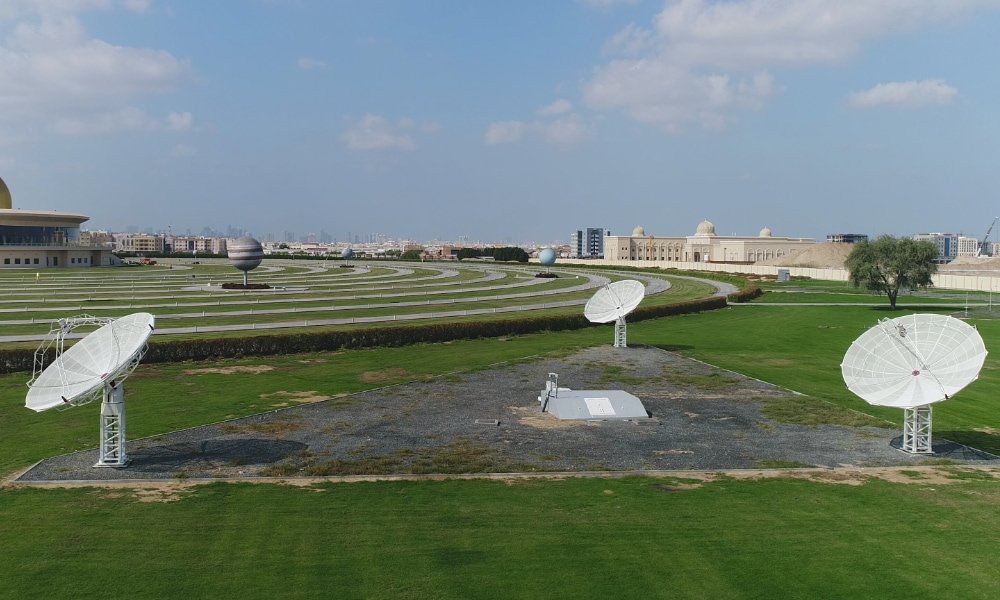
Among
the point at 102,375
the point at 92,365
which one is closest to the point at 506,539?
the point at 102,375

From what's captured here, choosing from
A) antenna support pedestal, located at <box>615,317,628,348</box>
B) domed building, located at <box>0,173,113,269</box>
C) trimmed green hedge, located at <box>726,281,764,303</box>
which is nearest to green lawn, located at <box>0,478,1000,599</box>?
antenna support pedestal, located at <box>615,317,628,348</box>

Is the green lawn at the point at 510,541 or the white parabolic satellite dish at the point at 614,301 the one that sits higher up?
the white parabolic satellite dish at the point at 614,301

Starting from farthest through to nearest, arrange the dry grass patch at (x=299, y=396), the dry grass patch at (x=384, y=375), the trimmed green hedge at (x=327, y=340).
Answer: the trimmed green hedge at (x=327, y=340) < the dry grass patch at (x=384, y=375) < the dry grass patch at (x=299, y=396)

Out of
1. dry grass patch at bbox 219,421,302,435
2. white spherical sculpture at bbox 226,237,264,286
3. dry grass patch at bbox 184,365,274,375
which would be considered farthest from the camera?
white spherical sculpture at bbox 226,237,264,286

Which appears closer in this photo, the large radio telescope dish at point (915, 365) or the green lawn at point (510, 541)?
the green lawn at point (510, 541)

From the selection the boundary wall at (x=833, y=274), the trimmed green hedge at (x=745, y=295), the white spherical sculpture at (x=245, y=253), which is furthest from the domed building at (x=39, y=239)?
the trimmed green hedge at (x=745, y=295)

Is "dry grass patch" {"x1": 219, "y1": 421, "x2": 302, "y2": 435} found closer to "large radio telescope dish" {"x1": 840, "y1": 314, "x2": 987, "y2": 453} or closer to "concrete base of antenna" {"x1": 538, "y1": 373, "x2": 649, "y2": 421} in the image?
"concrete base of antenna" {"x1": 538, "y1": 373, "x2": 649, "y2": 421}

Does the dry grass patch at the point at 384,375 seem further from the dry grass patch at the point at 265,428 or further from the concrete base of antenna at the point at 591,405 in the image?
the concrete base of antenna at the point at 591,405

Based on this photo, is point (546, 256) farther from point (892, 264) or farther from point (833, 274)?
point (892, 264)
